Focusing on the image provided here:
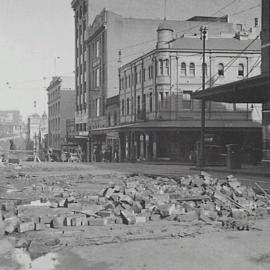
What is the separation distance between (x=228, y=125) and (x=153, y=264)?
40.7m

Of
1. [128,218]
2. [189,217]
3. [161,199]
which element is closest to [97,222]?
[128,218]

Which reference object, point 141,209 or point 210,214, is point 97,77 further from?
point 210,214

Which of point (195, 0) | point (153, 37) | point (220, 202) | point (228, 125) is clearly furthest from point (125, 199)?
point (195, 0)

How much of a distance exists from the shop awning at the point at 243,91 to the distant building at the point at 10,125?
11086 cm

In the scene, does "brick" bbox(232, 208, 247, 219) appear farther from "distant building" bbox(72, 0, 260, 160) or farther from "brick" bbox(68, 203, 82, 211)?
"distant building" bbox(72, 0, 260, 160)

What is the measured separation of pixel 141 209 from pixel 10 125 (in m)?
146

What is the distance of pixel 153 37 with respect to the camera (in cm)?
6359

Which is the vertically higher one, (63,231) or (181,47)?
(181,47)

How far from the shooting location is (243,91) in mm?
29234

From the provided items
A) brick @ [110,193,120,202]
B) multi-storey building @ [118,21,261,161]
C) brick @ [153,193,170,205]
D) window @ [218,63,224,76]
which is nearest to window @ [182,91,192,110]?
multi-storey building @ [118,21,261,161]

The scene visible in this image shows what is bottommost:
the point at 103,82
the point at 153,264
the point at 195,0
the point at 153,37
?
the point at 153,264

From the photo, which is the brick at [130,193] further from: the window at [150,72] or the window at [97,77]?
the window at [97,77]

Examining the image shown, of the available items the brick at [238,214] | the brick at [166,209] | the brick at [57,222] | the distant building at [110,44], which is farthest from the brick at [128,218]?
the distant building at [110,44]

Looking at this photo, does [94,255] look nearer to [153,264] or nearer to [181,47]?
[153,264]
